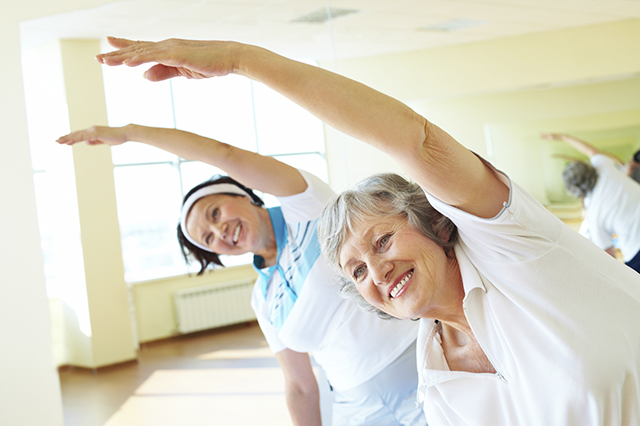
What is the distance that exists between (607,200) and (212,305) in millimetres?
5464

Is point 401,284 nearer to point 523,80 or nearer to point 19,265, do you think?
point 523,80

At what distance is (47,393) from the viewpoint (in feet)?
11.8

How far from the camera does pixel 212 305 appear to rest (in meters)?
7.10

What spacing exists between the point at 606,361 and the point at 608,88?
1824mm

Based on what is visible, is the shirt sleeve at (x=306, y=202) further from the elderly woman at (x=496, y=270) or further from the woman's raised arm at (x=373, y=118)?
the woman's raised arm at (x=373, y=118)

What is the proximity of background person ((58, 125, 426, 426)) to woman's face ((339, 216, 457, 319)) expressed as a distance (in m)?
0.52

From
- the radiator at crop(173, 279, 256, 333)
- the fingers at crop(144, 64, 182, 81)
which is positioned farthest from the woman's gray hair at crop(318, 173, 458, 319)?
the radiator at crop(173, 279, 256, 333)

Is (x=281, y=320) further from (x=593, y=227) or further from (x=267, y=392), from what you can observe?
(x=267, y=392)

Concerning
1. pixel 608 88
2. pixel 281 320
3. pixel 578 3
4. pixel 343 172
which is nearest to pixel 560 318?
pixel 281 320

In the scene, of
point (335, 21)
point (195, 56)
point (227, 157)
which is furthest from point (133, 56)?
point (335, 21)

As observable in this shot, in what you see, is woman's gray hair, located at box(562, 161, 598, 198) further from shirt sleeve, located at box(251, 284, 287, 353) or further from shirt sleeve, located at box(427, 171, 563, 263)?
shirt sleeve, located at box(427, 171, 563, 263)

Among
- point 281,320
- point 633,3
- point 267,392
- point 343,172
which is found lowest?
point 267,392

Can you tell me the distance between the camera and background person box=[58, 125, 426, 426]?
5.89 feet

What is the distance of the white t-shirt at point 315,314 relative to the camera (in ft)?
5.91
